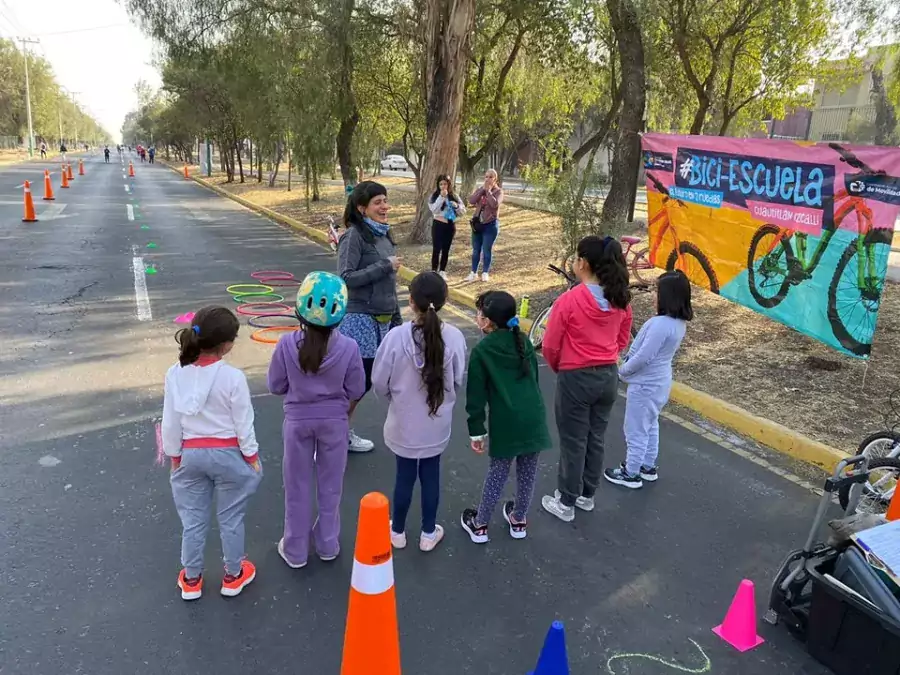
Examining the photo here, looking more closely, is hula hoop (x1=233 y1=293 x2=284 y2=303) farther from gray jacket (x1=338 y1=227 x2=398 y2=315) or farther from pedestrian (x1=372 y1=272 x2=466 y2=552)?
pedestrian (x1=372 y1=272 x2=466 y2=552)

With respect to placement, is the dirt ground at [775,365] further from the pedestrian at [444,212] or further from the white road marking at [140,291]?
the white road marking at [140,291]

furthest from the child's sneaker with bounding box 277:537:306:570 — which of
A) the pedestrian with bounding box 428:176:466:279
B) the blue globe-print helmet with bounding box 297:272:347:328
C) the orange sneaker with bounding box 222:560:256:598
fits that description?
the pedestrian with bounding box 428:176:466:279

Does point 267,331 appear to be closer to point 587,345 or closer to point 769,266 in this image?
point 587,345

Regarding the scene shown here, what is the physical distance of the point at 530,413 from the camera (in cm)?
337

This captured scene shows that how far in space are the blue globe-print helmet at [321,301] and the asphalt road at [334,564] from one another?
1364mm

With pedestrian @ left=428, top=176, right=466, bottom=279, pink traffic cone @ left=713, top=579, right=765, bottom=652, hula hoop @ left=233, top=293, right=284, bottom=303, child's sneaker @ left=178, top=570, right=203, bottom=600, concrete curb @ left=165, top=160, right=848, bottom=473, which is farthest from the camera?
pedestrian @ left=428, top=176, right=466, bottom=279

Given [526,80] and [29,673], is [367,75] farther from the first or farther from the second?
[29,673]

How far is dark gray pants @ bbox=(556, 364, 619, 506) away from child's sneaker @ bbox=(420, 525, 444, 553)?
0.86 meters

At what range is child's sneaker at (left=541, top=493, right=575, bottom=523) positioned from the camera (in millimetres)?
3930

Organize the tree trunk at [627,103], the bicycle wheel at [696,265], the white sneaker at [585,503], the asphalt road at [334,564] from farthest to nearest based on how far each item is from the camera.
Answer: the tree trunk at [627,103], the bicycle wheel at [696,265], the white sneaker at [585,503], the asphalt road at [334,564]

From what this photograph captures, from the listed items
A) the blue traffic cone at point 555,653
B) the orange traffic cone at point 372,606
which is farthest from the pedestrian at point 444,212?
the blue traffic cone at point 555,653

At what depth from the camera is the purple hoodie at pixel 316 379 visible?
3.11 meters

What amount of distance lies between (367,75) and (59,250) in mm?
10175

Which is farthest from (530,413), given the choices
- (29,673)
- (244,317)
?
(244,317)
